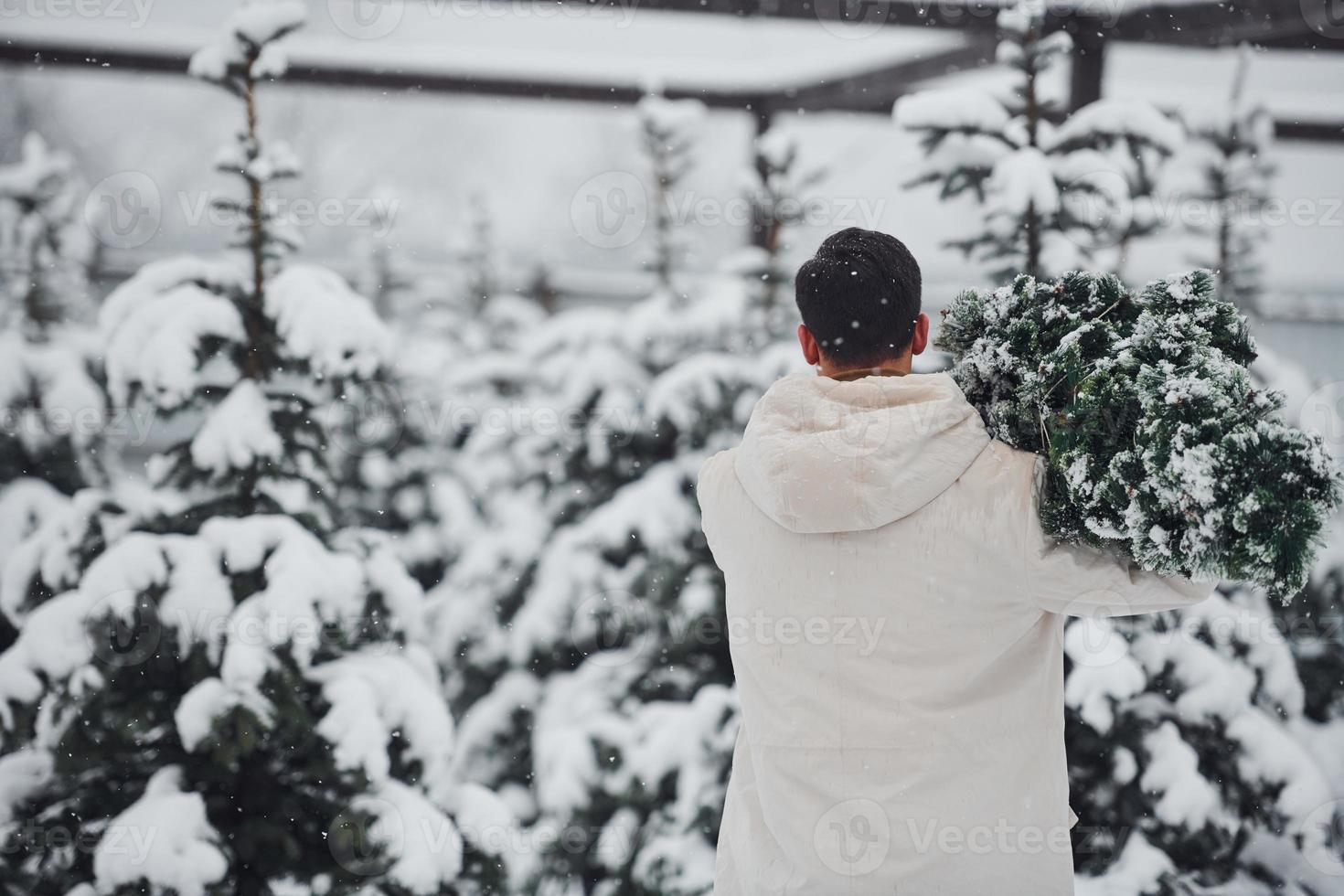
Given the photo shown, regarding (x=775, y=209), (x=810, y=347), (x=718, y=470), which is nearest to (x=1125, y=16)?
(x=775, y=209)

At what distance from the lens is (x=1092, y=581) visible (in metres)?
1.47

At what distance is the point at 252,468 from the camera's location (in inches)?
121

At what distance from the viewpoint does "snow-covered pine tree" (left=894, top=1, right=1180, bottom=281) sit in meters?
3.11

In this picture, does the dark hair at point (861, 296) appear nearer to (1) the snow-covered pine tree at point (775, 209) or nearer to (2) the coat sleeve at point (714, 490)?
(2) the coat sleeve at point (714, 490)

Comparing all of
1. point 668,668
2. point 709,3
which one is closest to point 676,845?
point 668,668

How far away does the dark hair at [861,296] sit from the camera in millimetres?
1619

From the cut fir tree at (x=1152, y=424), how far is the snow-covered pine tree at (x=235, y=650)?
6.93 ft

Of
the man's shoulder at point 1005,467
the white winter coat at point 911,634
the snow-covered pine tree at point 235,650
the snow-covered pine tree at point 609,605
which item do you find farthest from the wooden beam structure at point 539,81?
the white winter coat at point 911,634

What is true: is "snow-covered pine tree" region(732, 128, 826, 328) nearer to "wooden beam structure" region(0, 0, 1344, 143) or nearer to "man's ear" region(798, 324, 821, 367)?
"wooden beam structure" region(0, 0, 1344, 143)

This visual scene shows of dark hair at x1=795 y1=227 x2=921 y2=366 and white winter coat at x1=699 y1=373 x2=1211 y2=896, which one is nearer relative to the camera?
white winter coat at x1=699 y1=373 x2=1211 y2=896

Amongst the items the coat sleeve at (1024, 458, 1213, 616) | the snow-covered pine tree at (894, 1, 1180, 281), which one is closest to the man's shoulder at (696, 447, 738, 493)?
the coat sleeve at (1024, 458, 1213, 616)

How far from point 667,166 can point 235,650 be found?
3284mm

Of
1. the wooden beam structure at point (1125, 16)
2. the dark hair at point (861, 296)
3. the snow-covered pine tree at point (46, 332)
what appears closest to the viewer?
the dark hair at point (861, 296)

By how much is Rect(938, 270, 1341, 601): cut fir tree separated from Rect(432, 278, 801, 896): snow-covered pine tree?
240 cm
